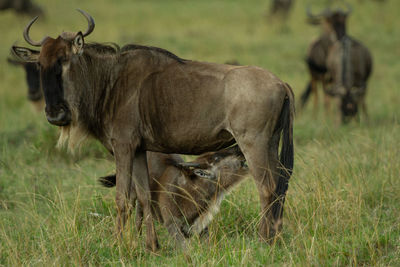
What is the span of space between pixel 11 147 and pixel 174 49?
8.84m

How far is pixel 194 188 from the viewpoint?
19.0 ft

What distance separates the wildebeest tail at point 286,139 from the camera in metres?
4.95

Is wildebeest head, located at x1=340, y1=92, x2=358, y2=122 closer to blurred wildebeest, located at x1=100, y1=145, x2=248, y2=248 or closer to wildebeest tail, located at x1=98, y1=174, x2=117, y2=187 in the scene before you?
blurred wildebeest, located at x1=100, y1=145, x2=248, y2=248

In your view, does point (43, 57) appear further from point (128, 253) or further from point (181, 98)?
point (128, 253)

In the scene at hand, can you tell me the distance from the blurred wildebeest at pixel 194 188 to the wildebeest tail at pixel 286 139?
0.65 metres

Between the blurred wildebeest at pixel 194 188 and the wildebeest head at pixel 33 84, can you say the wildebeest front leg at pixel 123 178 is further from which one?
the wildebeest head at pixel 33 84

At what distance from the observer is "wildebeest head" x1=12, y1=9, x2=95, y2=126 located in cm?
489

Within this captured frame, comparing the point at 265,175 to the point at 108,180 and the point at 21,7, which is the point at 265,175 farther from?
the point at 21,7

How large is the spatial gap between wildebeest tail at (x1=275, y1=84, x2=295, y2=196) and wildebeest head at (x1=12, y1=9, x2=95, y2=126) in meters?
1.73

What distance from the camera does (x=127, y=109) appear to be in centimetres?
516

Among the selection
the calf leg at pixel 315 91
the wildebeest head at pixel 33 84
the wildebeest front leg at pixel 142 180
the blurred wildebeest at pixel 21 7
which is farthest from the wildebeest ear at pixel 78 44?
the blurred wildebeest at pixel 21 7

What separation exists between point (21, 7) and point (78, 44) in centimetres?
1961

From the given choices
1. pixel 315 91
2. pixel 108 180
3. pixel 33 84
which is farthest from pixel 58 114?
pixel 315 91

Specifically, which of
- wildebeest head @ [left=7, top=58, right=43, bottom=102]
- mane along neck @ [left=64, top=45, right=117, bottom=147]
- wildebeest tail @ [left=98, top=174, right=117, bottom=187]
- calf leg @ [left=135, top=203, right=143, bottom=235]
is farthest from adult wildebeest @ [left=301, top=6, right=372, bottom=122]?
mane along neck @ [left=64, top=45, right=117, bottom=147]
